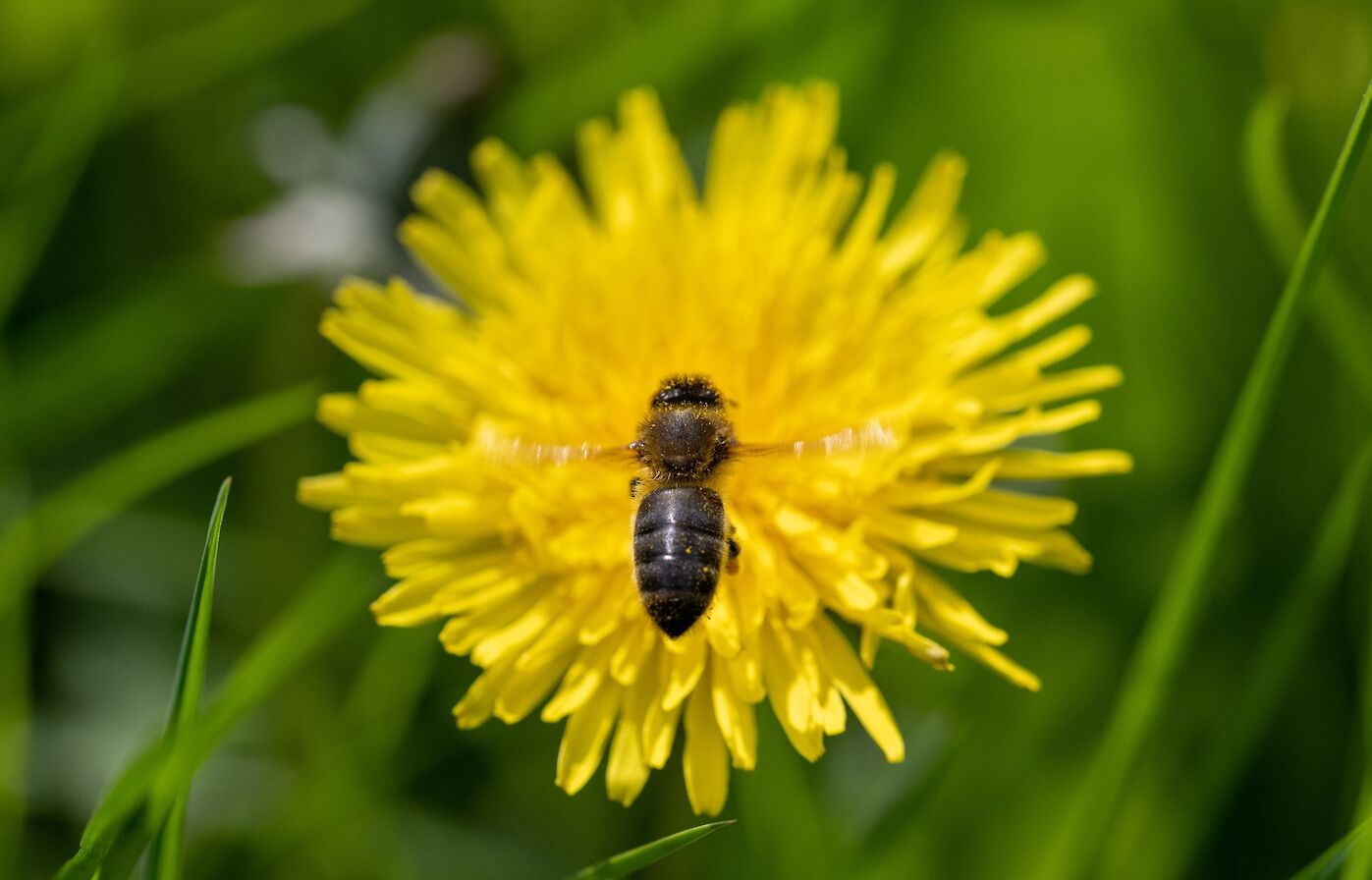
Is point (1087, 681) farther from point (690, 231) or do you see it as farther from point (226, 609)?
point (226, 609)

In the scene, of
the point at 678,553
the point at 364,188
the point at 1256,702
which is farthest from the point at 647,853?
the point at 364,188

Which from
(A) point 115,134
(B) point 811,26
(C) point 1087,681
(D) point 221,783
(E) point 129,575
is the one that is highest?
(A) point 115,134

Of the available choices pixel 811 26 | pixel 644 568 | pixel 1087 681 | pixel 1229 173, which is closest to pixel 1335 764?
pixel 1087 681

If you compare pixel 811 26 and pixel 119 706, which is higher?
pixel 811 26

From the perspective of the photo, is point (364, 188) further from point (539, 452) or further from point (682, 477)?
point (682, 477)

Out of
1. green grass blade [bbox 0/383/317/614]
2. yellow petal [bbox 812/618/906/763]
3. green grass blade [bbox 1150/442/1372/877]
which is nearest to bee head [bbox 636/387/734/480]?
yellow petal [bbox 812/618/906/763]

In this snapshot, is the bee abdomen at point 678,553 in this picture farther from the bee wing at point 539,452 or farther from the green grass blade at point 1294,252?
the green grass blade at point 1294,252

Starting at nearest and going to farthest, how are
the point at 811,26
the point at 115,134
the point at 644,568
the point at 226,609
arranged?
the point at 644,568
the point at 226,609
the point at 811,26
the point at 115,134

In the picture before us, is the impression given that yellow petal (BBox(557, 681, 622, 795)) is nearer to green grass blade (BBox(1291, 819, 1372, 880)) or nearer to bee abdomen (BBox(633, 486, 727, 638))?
bee abdomen (BBox(633, 486, 727, 638))
